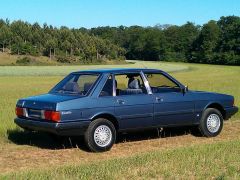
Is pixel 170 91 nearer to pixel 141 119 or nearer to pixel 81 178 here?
pixel 141 119

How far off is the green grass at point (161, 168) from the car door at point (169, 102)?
194 cm

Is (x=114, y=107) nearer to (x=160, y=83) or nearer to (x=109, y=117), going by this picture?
(x=109, y=117)

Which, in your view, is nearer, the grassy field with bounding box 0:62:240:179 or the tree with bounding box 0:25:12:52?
the grassy field with bounding box 0:62:240:179

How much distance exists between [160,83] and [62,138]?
2.38m

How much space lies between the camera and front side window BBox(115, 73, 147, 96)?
388 inches

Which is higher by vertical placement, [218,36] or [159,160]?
[218,36]

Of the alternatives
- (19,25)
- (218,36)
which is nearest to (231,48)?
(218,36)

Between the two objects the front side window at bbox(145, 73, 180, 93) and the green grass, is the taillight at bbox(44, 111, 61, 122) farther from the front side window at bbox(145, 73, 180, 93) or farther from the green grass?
the front side window at bbox(145, 73, 180, 93)

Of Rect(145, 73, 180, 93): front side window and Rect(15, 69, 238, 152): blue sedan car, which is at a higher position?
Rect(145, 73, 180, 93): front side window

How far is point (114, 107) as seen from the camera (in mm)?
9406

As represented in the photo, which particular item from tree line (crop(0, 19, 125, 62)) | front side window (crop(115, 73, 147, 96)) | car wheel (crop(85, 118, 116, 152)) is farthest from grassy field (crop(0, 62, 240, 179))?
tree line (crop(0, 19, 125, 62))

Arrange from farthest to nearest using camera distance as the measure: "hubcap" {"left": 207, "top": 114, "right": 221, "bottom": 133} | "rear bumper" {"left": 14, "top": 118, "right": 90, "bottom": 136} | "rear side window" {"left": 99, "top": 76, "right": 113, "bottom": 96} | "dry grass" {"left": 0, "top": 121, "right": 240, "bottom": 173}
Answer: "hubcap" {"left": 207, "top": 114, "right": 221, "bottom": 133}
"rear side window" {"left": 99, "top": 76, "right": 113, "bottom": 96}
"rear bumper" {"left": 14, "top": 118, "right": 90, "bottom": 136}
"dry grass" {"left": 0, "top": 121, "right": 240, "bottom": 173}

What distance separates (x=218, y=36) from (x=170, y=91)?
131512mm

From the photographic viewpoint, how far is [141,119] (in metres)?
9.77
